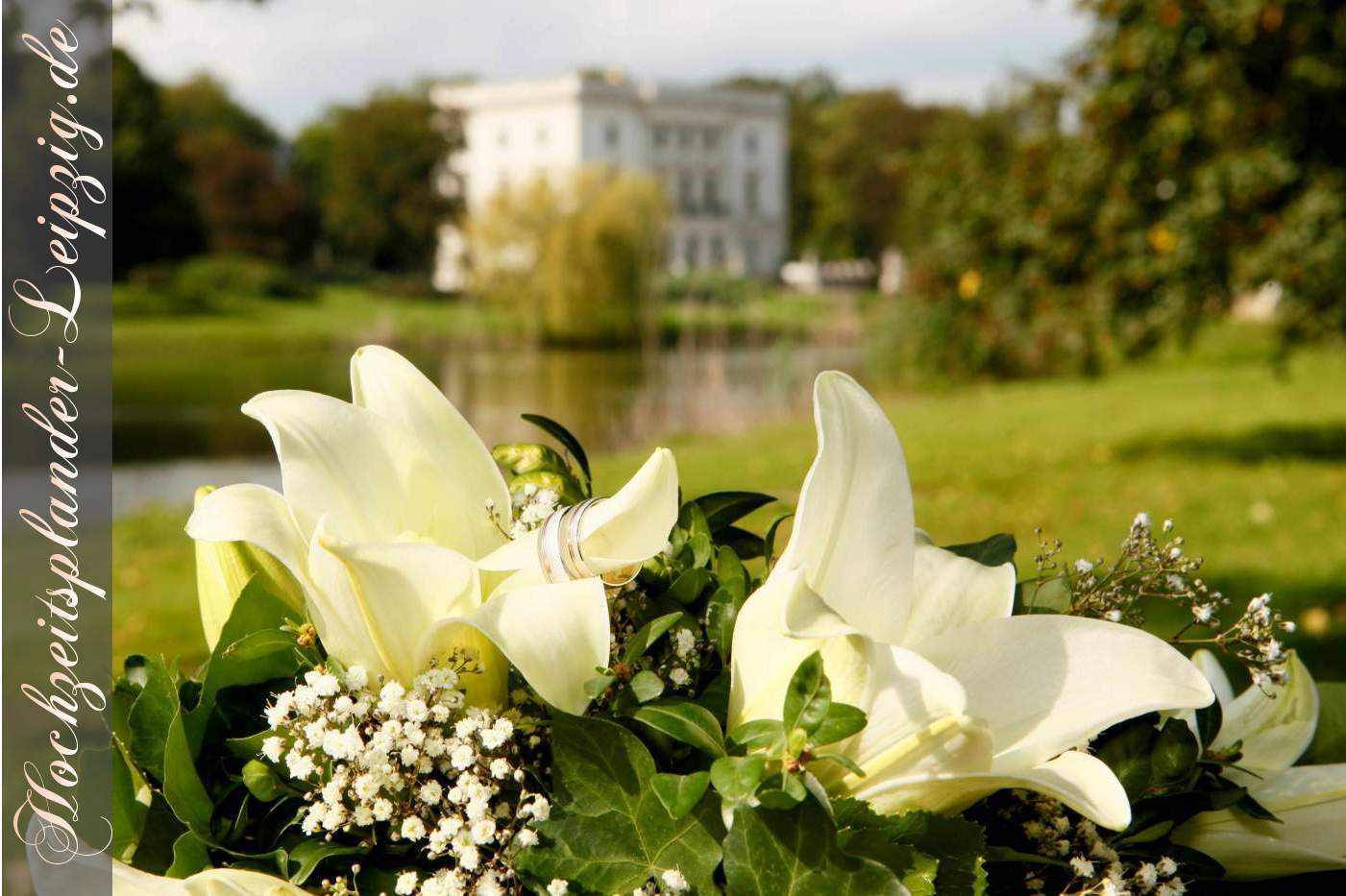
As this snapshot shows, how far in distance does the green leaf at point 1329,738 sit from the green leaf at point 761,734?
21.2 inches

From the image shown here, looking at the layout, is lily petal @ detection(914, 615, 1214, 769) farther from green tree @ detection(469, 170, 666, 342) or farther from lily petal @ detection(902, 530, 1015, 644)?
green tree @ detection(469, 170, 666, 342)

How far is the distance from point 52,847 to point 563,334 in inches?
1274

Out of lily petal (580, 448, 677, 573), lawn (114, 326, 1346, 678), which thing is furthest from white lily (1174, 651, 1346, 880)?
lawn (114, 326, 1346, 678)

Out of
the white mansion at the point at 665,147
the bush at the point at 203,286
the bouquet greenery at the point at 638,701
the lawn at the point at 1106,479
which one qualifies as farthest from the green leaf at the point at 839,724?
the white mansion at the point at 665,147

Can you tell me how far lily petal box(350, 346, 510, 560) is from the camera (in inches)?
32.1

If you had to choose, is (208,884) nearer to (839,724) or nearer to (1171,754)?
(839,724)

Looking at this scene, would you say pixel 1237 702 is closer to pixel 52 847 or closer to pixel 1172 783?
pixel 1172 783

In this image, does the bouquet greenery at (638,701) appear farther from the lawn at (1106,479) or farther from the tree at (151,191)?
the tree at (151,191)

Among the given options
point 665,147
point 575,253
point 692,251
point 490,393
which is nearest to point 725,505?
point 490,393

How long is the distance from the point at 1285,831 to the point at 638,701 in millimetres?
459

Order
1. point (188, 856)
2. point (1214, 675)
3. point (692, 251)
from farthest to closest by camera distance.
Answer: point (692, 251), point (1214, 675), point (188, 856)

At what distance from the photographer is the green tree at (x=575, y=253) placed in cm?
3309

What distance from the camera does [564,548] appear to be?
0.72m

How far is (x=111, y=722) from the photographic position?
88 centimetres
